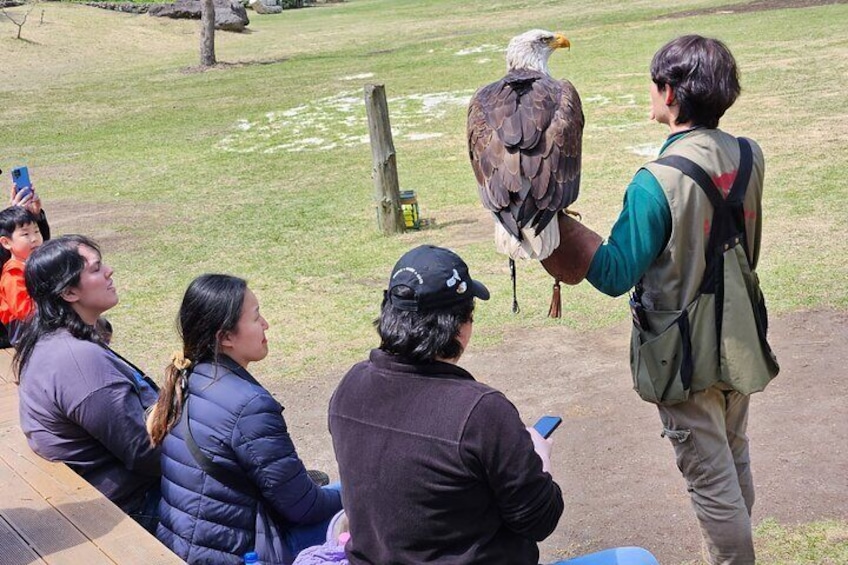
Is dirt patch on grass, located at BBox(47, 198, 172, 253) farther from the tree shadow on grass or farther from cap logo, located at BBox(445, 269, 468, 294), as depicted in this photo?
the tree shadow on grass

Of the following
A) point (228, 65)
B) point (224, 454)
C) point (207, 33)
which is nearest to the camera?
point (224, 454)

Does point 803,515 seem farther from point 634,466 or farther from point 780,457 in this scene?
point 634,466

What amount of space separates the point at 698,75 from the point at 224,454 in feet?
6.55

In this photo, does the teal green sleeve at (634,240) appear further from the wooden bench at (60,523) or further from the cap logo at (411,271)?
the wooden bench at (60,523)

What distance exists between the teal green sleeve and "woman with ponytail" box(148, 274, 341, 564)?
1258mm

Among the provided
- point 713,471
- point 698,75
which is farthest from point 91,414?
point 698,75

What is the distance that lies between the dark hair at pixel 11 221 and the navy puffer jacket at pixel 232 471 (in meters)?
2.66

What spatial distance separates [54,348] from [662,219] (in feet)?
7.96

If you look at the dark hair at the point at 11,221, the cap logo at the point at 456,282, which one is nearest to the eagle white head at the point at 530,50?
the dark hair at the point at 11,221

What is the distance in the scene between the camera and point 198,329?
3.67 m

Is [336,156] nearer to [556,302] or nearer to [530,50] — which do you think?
[530,50]

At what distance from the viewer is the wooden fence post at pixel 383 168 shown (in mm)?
10347

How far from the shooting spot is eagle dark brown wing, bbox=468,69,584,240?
3189 millimetres

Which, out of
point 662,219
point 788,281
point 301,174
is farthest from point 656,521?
point 301,174
